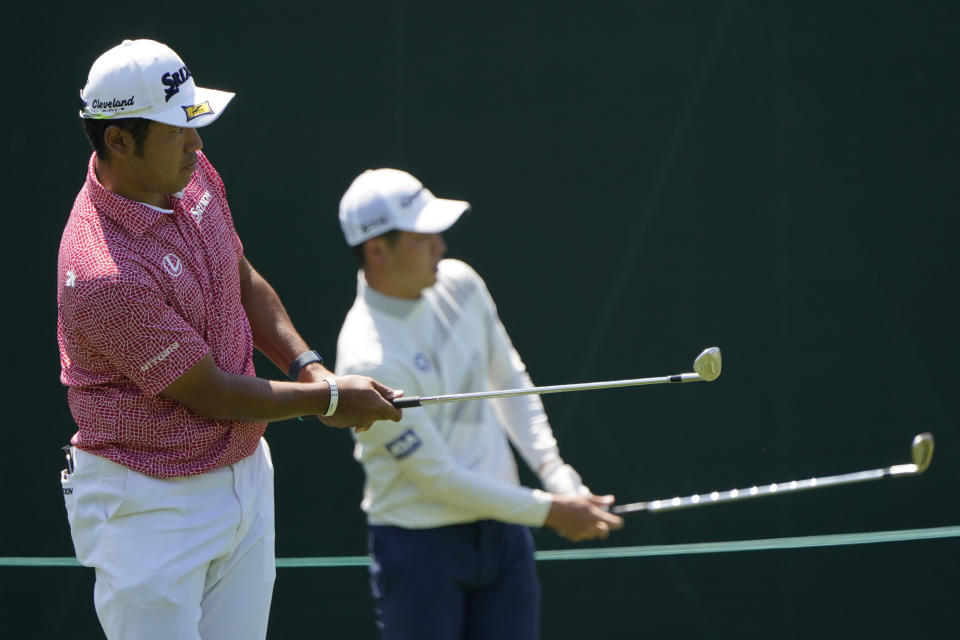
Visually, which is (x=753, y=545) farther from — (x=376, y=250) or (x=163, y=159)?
(x=163, y=159)

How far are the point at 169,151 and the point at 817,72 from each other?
234 cm

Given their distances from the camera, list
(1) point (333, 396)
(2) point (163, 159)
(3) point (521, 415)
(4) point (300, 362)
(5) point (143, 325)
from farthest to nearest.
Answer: (3) point (521, 415), (4) point (300, 362), (1) point (333, 396), (2) point (163, 159), (5) point (143, 325)

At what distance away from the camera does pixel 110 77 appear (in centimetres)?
259

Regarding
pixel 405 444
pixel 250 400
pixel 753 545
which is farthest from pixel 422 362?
pixel 753 545

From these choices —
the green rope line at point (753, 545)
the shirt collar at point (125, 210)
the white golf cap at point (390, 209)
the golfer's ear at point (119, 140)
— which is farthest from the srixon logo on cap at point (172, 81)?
the green rope line at point (753, 545)

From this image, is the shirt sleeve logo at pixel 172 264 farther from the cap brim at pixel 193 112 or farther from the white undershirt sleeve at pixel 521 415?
the white undershirt sleeve at pixel 521 415

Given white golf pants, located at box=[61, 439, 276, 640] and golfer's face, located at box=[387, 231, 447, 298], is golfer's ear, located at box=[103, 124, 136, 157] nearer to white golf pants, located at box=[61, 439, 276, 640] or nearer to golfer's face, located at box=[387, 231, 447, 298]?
white golf pants, located at box=[61, 439, 276, 640]

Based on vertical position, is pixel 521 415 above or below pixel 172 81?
below

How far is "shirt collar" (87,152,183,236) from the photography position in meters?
2.60

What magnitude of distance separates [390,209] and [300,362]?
538 millimetres

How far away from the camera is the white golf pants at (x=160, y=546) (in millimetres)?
2623

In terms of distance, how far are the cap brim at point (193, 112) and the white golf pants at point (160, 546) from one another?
679 millimetres

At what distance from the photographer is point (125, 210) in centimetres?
261

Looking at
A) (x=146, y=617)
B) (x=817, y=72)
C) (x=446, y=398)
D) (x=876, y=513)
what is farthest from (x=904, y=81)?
(x=146, y=617)
